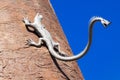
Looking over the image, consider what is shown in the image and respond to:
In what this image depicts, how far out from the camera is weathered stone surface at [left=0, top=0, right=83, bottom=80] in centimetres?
721

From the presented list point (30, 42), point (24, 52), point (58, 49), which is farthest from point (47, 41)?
point (24, 52)

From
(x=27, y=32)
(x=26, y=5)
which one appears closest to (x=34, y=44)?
(x=27, y=32)

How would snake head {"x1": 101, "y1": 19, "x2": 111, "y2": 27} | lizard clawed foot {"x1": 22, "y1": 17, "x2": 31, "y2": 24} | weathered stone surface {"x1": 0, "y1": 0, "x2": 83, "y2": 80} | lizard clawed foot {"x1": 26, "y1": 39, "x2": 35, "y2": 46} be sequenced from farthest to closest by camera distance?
A: 1. lizard clawed foot {"x1": 22, "y1": 17, "x2": 31, "y2": 24}
2. lizard clawed foot {"x1": 26, "y1": 39, "x2": 35, "y2": 46}
3. weathered stone surface {"x1": 0, "y1": 0, "x2": 83, "y2": 80}
4. snake head {"x1": 101, "y1": 19, "x2": 111, "y2": 27}

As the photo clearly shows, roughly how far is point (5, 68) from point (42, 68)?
54 cm

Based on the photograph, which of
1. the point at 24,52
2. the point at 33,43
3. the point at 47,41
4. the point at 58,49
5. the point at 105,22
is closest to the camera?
the point at 105,22

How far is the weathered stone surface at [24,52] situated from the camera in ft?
23.6

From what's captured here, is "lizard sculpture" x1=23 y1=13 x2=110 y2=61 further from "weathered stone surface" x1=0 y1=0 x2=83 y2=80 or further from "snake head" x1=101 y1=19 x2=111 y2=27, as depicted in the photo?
"snake head" x1=101 y1=19 x2=111 y2=27

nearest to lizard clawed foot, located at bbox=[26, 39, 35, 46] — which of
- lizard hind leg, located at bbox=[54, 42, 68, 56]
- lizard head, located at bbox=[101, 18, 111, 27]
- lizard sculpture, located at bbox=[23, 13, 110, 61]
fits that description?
lizard sculpture, located at bbox=[23, 13, 110, 61]

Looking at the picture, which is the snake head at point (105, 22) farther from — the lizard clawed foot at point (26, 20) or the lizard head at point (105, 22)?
the lizard clawed foot at point (26, 20)

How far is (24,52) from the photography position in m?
7.46

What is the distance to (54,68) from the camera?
753 centimetres

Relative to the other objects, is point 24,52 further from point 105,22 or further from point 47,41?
point 105,22

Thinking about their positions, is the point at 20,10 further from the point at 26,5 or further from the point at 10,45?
the point at 10,45

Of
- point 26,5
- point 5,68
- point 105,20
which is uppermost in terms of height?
point 105,20
